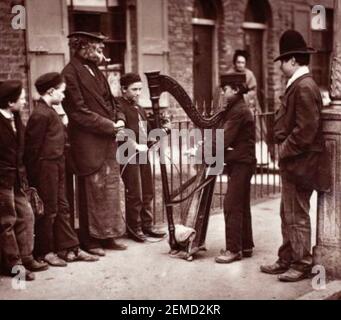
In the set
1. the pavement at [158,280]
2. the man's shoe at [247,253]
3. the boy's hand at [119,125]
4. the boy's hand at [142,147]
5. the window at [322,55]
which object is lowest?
the pavement at [158,280]

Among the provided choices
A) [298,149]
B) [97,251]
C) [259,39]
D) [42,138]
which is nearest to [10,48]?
[42,138]

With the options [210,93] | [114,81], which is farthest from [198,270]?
[210,93]

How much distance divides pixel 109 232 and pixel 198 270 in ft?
3.68

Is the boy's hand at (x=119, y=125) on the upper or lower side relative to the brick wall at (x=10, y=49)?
lower

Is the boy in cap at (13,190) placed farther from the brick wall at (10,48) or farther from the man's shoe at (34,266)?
the brick wall at (10,48)

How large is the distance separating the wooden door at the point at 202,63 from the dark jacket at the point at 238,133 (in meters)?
6.82

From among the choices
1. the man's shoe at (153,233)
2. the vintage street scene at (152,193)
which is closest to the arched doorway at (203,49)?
the vintage street scene at (152,193)

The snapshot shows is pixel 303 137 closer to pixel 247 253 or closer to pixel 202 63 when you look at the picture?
pixel 247 253

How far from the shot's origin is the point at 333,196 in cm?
583

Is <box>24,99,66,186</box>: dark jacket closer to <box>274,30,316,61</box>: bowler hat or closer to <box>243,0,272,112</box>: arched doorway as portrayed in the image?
<box>274,30,316,61</box>: bowler hat

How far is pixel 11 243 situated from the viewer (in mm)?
5703

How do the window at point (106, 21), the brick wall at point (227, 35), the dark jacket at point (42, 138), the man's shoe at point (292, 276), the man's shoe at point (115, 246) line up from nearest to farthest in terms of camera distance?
the man's shoe at point (292, 276), the dark jacket at point (42, 138), the man's shoe at point (115, 246), the window at point (106, 21), the brick wall at point (227, 35)

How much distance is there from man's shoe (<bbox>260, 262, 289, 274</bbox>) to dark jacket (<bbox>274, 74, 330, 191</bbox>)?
2.71 feet

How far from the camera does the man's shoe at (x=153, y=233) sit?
7.27 metres
